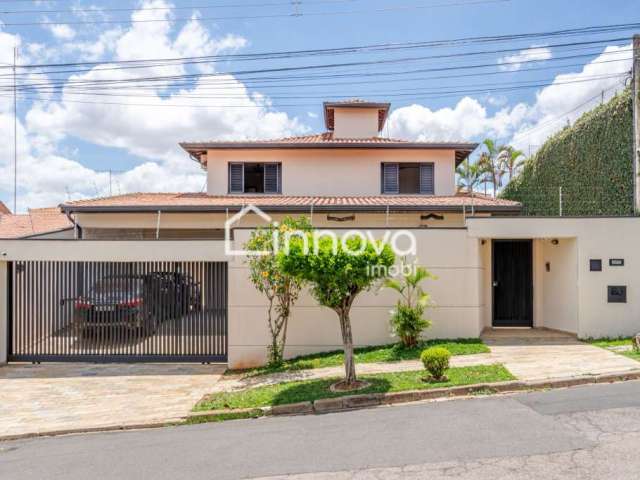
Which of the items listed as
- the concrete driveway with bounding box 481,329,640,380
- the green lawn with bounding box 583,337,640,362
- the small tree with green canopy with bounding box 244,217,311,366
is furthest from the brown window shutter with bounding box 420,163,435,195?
the small tree with green canopy with bounding box 244,217,311,366

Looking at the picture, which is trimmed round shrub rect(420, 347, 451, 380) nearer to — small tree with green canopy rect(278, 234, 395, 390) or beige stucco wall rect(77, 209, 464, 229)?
small tree with green canopy rect(278, 234, 395, 390)

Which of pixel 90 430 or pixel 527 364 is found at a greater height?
pixel 527 364

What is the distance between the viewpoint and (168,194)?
17297mm

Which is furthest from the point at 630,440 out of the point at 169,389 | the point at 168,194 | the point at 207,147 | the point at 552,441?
the point at 168,194

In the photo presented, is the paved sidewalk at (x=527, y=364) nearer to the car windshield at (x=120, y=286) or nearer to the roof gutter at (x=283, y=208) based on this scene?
the car windshield at (x=120, y=286)

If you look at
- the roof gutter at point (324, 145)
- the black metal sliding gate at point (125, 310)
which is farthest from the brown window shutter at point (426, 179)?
the black metal sliding gate at point (125, 310)

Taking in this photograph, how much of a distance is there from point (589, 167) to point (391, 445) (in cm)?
1308

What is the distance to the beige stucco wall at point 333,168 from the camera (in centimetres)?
1608

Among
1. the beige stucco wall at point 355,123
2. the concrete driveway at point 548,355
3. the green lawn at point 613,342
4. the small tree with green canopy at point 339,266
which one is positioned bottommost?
the concrete driveway at point 548,355

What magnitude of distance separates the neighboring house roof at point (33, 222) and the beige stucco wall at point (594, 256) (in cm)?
1662

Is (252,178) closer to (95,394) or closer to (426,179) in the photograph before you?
(426,179)

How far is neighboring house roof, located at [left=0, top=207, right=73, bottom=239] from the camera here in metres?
17.9

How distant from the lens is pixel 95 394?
7.89 metres

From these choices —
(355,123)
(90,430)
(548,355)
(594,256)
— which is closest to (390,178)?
(355,123)
